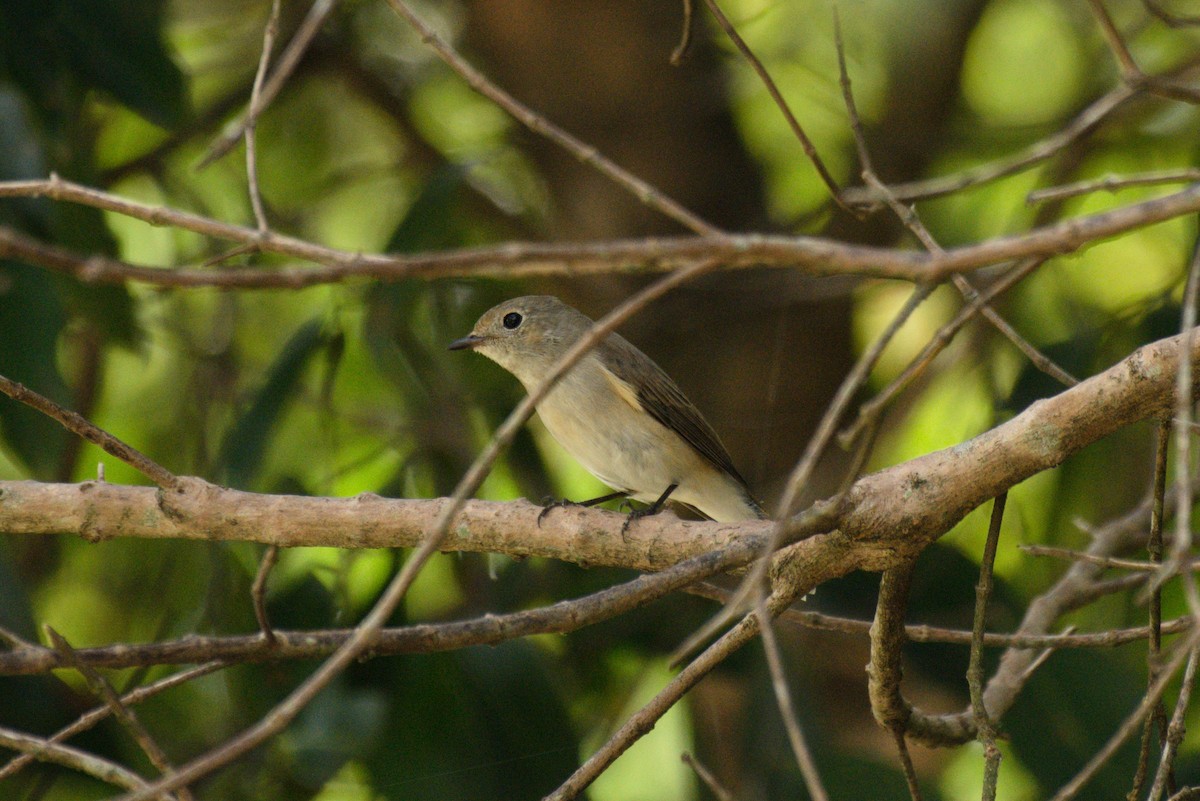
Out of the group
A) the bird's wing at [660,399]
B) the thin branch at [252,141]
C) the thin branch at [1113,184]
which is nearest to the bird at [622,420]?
the bird's wing at [660,399]

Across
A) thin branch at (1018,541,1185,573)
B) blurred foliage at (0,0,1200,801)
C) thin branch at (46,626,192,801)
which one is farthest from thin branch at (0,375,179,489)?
thin branch at (1018,541,1185,573)

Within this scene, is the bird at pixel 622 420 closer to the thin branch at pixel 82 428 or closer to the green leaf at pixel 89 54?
the green leaf at pixel 89 54

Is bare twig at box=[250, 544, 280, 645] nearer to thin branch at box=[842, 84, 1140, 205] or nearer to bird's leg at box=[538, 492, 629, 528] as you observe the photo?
bird's leg at box=[538, 492, 629, 528]

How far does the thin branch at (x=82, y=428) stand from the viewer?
2.72m

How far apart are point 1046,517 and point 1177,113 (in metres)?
2.12

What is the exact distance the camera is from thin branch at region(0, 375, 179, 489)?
8.92 feet

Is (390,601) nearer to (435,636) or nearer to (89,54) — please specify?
(435,636)

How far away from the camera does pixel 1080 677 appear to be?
14.9 feet

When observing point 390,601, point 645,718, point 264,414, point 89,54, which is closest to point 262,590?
point 645,718

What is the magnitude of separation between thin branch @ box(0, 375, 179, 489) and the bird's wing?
7.38 feet

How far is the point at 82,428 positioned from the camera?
284 cm

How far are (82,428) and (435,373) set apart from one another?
3.02m

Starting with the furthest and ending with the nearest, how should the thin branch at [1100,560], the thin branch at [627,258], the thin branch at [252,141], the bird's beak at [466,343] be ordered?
1. the bird's beak at [466,343]
2. the thin branch at [1100,560]
3. the thin branch at [252,141]
4. the thin branch at [627,258]

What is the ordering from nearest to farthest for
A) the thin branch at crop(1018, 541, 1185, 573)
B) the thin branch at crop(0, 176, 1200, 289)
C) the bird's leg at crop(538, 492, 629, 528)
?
the thin branch at crop(0, 176, 1200, 289) → the thin branch at crop(1018, 541, 1185, 573) → the bird's leg at crop(538, 492, 629, 528)
